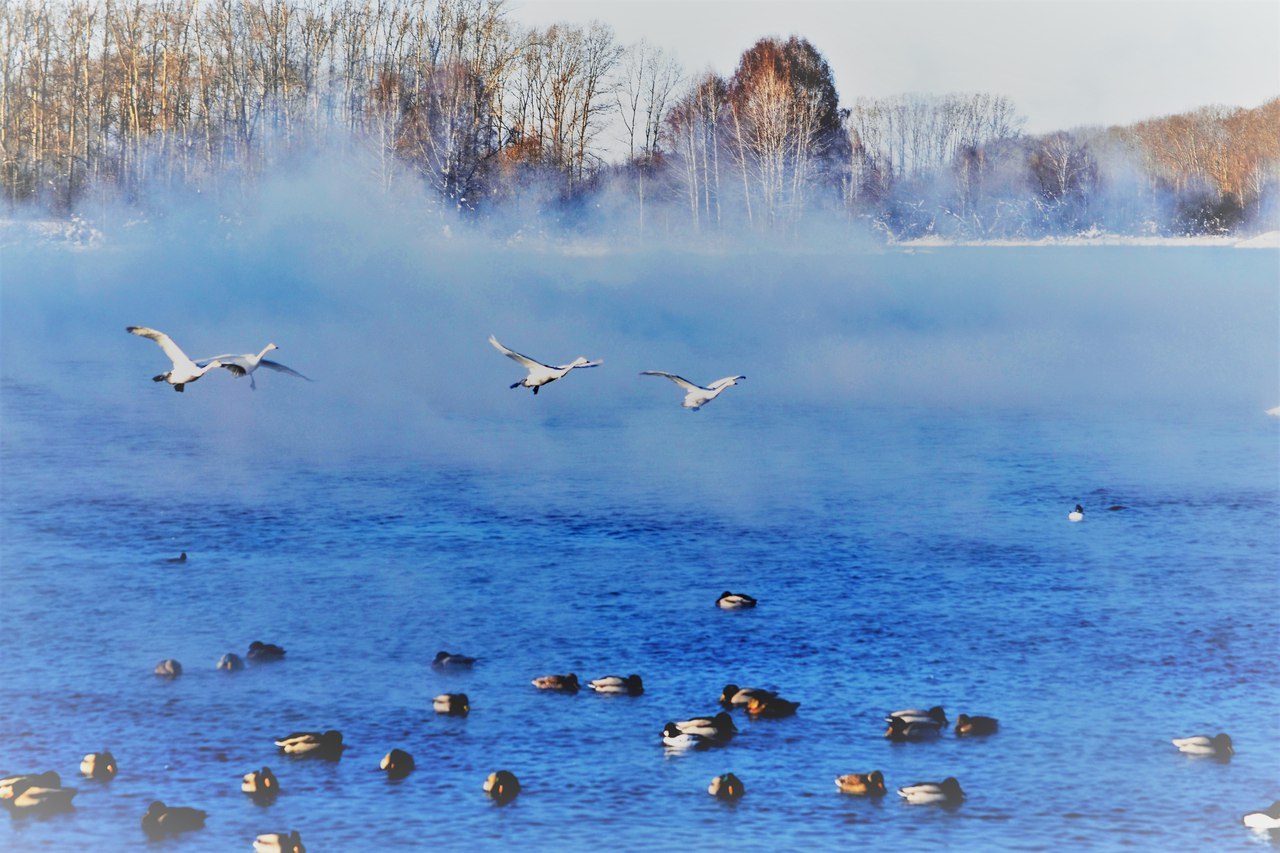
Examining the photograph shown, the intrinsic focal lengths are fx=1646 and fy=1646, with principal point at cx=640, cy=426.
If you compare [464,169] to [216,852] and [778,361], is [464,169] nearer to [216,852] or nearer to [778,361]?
[778,361]

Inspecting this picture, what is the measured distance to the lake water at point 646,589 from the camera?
2273cm

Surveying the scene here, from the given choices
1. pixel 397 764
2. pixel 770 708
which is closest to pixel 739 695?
pixel 770 708

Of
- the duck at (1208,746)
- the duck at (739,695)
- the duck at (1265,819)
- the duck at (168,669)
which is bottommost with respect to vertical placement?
the duck at (1265,819)

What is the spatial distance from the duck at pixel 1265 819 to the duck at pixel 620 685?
9.53 m

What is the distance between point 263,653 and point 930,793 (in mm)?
12600

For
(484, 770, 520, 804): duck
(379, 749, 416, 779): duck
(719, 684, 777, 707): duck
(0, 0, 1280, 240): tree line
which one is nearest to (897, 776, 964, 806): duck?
(719, 684, 777, 707): duck

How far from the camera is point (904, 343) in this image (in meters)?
94.8

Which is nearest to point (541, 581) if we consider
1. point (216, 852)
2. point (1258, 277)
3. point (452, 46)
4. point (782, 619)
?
point (782, 619)

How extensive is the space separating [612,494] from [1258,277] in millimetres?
86696

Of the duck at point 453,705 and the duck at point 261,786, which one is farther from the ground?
the duck at point 453,705

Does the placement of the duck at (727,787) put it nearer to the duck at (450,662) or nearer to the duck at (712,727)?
the duck at (712,727)

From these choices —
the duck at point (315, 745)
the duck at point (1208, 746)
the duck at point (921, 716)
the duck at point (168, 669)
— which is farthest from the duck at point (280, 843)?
the duck at point (1208, 746)

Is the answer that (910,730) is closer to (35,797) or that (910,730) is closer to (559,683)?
(559,683)

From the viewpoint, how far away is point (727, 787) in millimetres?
22359
